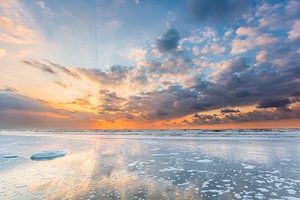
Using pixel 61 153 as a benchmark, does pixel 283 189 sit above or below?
below

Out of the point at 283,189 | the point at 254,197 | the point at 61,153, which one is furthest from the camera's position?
the point at 61,153

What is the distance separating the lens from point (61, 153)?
1594 centimetres

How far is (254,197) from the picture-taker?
6141mm

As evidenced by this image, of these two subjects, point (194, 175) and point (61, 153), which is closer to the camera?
point (194, 175)

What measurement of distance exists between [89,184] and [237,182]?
5.32 metres

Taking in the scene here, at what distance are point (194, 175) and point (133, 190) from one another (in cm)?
324

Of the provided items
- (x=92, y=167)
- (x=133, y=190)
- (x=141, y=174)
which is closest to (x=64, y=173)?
(x=92, y=167)

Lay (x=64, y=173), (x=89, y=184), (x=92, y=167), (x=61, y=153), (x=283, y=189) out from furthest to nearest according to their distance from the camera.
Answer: (x=61, y=153) < (x=92, y=167) < (x=64, y=173) < (x=89, y=184) < (x=283, y=189)

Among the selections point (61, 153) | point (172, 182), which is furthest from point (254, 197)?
point (61, 153)

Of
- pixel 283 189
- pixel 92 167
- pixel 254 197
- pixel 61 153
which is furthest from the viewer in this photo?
pixel 61 153

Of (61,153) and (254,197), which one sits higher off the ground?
(61,153)

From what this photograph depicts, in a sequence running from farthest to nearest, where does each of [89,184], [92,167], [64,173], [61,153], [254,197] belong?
1. [61,153]
2. [92,167]
3. [64,173]
4. [89,184]
5. [254,197]

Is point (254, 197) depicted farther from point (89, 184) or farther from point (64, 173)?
point (64, 173)

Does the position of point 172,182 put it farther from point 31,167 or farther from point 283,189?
point 31,167
